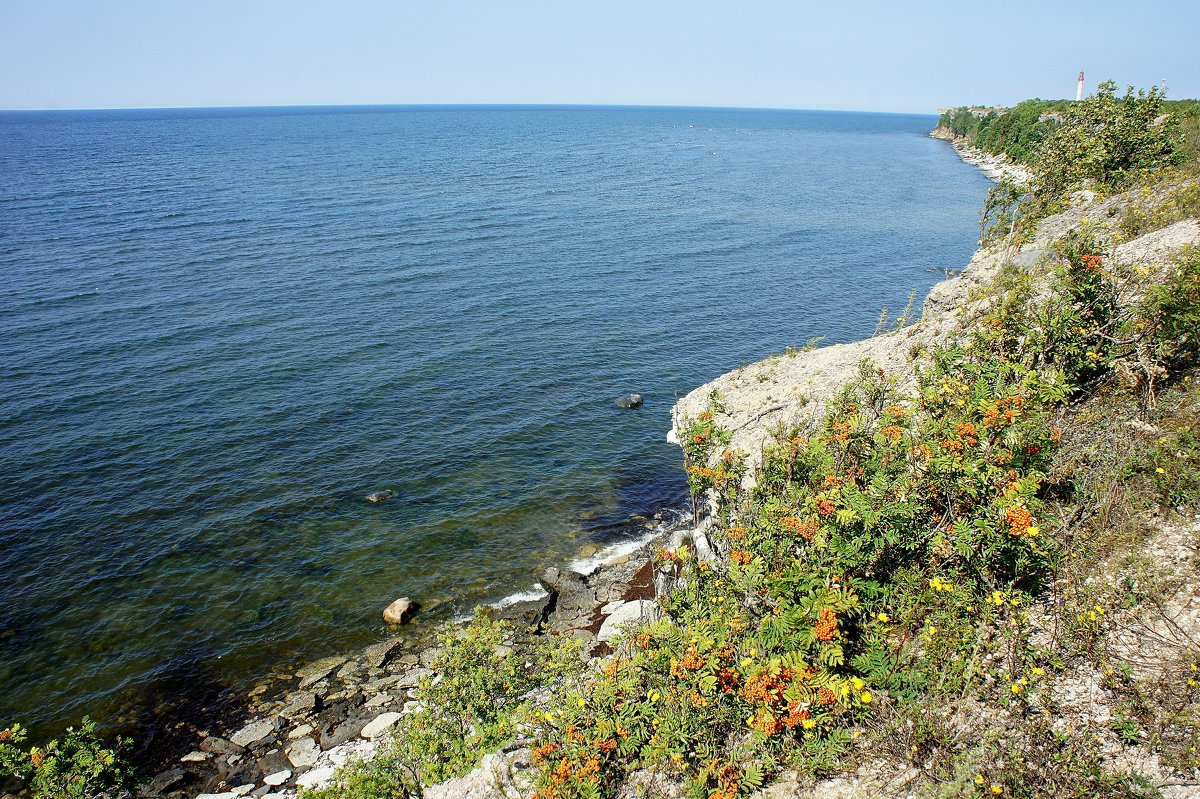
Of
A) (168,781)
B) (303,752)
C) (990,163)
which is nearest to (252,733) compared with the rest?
(303,752)

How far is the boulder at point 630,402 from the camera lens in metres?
35.2

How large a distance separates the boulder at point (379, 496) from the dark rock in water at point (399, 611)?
6.45 metres

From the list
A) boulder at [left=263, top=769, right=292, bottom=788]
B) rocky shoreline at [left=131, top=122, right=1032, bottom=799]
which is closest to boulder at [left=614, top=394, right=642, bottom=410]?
rocky shoreline at [left=131, top=122, right=1032, bottom=799]

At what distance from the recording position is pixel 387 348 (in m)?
40.2

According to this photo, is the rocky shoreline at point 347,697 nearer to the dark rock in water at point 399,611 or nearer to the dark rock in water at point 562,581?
the dark rock in water at point 562,581

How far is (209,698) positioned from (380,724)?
5728mm

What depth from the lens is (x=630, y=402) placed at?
3522 cm

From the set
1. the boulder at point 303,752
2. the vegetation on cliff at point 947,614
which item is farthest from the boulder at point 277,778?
the vegetation on cliff at point 947,614

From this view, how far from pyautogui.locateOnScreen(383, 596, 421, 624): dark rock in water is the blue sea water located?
24.9 inches

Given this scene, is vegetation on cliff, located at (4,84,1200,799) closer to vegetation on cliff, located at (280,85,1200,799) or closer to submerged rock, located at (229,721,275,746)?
vegetation on cliff, located at (280,85,1200,799)

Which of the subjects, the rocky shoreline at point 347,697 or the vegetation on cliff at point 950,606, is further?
the rocky shoreline at point 347,697

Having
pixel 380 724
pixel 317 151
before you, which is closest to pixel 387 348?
pixel 380 724

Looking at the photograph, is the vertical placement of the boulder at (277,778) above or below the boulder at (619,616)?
below

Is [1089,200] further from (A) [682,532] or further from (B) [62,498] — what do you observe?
(B) [62,498]
